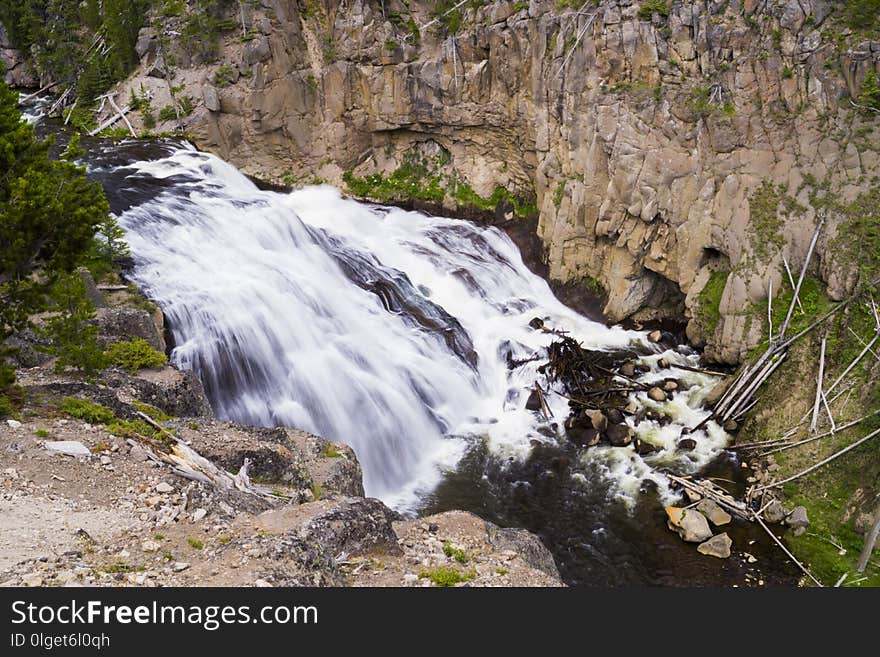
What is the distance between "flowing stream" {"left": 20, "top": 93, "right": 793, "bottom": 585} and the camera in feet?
66.1

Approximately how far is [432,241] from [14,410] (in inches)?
863

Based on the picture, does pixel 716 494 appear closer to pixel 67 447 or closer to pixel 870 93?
pixel 870 93

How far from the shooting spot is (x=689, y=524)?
19047 mm

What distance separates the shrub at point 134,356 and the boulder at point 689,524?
15050 millimetres

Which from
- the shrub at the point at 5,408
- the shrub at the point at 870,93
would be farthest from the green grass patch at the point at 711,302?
the shrub at the point at 5,408

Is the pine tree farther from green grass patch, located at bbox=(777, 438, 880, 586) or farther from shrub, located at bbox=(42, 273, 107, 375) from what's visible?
green grass patch, located at bbox=(777, 438, 880, 586)

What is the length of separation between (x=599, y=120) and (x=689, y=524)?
677 inches

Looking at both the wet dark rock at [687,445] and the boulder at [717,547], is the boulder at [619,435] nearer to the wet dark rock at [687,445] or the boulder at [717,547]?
the wet dark rock at [687,445]

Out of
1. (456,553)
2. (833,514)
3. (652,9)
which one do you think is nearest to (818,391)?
(833,514)

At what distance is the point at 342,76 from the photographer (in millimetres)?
38219

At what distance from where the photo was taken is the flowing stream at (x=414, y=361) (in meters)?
20.2

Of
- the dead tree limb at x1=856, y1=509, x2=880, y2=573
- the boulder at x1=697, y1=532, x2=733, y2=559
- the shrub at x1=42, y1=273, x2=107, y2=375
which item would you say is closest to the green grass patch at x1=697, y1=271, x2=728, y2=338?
the boulder at x1=697, y1=532, x2=733, y2=559

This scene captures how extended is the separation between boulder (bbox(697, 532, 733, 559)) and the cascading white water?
3.48 m

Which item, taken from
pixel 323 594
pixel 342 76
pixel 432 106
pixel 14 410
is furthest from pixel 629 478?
pixel 342 76
